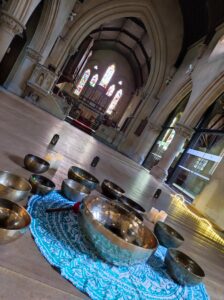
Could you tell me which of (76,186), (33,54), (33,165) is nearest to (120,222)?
(76,186)

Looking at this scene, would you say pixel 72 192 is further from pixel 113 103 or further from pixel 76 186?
pixel 113 103

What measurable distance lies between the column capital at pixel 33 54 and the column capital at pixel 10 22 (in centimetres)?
274

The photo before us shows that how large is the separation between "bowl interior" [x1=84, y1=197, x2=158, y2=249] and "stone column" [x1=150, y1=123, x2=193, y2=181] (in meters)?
9.90

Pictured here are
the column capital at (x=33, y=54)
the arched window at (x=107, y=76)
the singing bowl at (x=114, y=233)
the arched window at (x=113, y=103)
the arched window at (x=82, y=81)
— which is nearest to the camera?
the singing bowl at (x=114, y=233)

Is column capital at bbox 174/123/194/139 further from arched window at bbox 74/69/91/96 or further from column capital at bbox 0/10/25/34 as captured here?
arched window at bbox 74/69/91/96

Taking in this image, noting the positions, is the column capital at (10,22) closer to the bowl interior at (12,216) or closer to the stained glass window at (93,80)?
the bowl interior at (12,216)

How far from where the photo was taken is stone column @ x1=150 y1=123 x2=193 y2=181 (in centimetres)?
1132

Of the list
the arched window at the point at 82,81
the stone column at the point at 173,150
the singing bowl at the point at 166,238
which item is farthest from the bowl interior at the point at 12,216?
the arched window at the point at 82,81

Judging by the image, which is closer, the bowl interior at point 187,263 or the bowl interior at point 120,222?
the bowl interior at point 120,222

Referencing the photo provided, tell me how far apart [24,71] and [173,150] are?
7211 mm

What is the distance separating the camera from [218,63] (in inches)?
417

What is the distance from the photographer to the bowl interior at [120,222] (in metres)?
1.40

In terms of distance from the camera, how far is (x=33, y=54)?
11.8 meters

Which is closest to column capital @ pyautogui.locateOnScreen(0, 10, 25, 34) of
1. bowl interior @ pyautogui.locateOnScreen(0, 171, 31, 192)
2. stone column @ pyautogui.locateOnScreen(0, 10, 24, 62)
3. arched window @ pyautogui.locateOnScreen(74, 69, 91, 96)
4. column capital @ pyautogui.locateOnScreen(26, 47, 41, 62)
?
stone column @ pyautogui.locateOnScreen(0, 10, 24, 62)
